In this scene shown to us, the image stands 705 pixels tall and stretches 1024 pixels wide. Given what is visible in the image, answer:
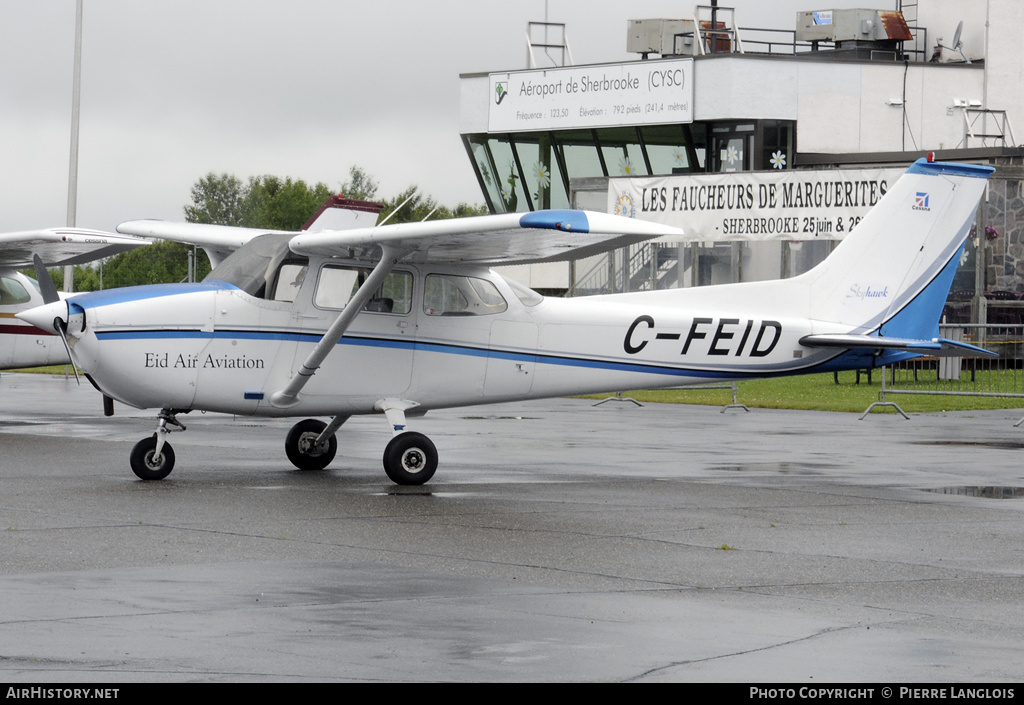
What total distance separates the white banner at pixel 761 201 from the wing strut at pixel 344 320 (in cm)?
2101

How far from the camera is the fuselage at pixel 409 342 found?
12.3 m

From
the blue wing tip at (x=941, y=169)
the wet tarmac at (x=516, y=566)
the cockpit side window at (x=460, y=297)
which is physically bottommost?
the wet tarmac at (x=516, y=566)

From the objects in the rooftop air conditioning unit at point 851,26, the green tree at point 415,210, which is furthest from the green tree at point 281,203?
the rooftop air conditioning unit at point 851,26

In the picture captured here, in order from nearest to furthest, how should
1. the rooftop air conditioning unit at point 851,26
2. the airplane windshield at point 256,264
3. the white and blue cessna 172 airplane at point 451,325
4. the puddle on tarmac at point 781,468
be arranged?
1. the white and blue cessna 172 airplane at point 451,325
2. the airplane windshield at point 256,264
3. the puddle on tarmac at point 781,468
4. the rooftop air conditioning unit at point 851,26

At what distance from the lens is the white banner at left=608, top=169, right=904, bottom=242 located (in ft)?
105

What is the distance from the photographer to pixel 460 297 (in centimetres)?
1334

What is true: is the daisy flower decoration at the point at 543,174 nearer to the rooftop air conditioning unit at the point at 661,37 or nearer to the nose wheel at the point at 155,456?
the rooftop air conditioning unit at the point at 661,37

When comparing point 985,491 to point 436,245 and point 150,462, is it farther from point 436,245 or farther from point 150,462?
point 150,462

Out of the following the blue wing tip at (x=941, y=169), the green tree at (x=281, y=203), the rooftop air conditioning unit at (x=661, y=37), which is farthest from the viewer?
the green tree at (x=281, y=203)

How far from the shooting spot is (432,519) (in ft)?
33.9

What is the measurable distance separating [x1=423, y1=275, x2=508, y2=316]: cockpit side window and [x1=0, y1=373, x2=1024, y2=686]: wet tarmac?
1.58 metres

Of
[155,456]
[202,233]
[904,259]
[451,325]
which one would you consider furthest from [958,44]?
[155,456]

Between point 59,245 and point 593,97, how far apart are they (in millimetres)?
27744

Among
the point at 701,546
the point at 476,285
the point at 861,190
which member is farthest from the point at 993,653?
the point at 861,190
